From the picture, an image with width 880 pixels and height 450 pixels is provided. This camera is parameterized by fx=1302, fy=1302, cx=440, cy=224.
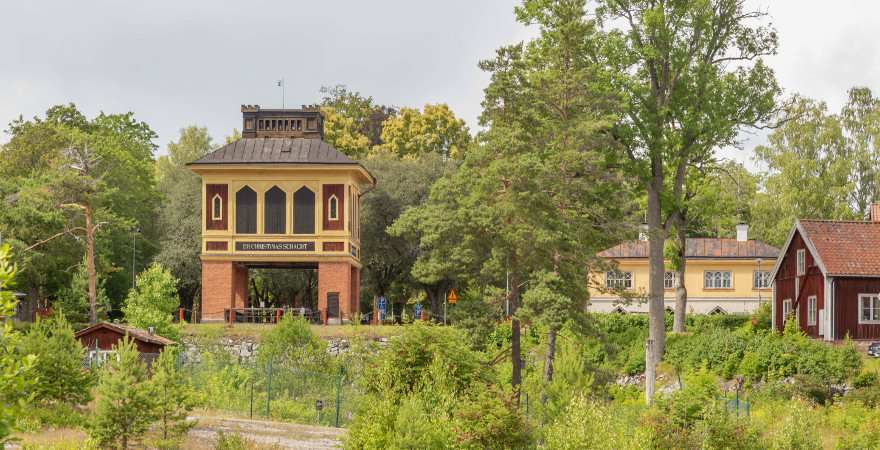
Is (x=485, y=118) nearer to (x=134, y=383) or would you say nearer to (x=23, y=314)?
(x=134, y=383)

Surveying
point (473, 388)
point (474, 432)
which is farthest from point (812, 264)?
point (474, 432)

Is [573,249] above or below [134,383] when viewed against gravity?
above

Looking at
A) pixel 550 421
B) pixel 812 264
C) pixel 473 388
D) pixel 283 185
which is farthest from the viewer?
pixel 283 185

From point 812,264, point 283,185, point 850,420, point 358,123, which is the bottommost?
point 850,420

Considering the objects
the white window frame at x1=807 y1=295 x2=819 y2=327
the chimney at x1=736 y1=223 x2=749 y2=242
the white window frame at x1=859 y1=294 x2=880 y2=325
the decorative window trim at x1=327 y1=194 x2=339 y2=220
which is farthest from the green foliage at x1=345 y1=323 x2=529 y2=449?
the chimney at x1=736 y1=223 x2=749 y2=242

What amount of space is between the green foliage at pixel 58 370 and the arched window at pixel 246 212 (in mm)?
27577

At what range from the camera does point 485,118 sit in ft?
153

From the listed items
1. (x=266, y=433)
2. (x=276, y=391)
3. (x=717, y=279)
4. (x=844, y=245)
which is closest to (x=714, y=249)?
(x=717, y=279)

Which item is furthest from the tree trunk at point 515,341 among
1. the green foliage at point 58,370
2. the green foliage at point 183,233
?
the green foliage at point 183,233

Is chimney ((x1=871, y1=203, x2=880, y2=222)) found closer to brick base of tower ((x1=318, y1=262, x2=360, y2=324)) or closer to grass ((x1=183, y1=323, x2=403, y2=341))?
grass ((x1=183, y1=323, x2=403, y2=341))

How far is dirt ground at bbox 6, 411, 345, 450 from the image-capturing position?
1158 inches

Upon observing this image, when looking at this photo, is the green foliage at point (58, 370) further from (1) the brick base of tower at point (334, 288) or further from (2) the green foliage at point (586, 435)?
(1) the brick base of tower at point (334, 288)

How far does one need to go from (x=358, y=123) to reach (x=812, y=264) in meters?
45.9

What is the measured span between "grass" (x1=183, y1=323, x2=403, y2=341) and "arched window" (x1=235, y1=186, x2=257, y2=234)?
16.6 feet
